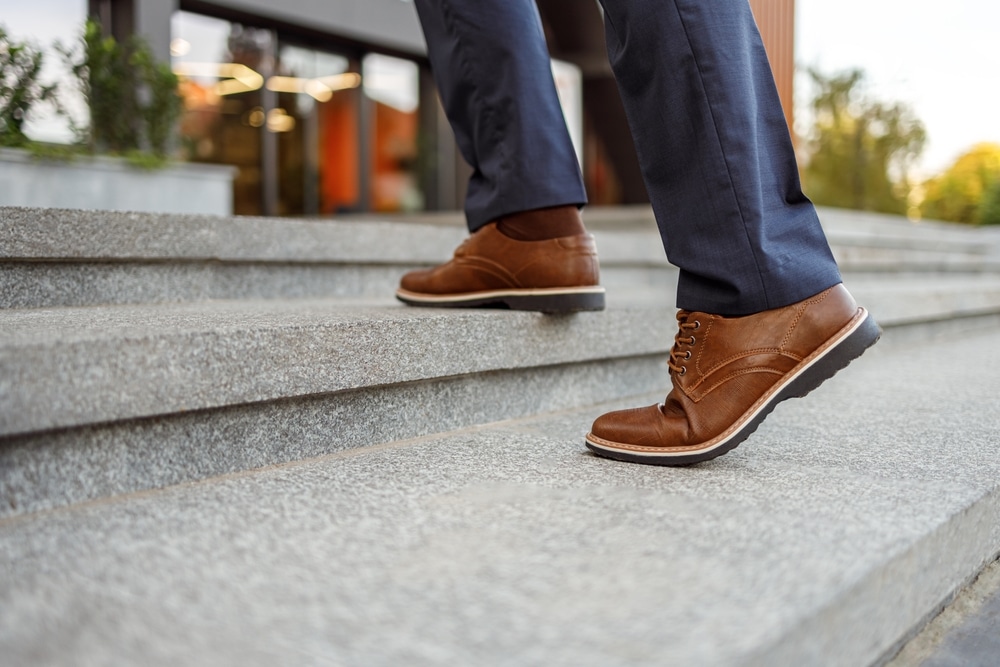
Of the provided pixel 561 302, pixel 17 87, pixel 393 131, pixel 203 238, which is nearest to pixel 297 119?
Result: pixel 393 131

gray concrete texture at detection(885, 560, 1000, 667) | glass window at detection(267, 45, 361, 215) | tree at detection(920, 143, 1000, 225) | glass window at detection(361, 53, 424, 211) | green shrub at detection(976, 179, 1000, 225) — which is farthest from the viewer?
tree at detection(920, 143, 1000, 225)

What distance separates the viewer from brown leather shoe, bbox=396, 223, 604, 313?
1.50m

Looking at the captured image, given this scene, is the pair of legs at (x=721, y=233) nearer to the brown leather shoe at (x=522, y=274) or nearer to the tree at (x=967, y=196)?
the brown leather shoe at (x=522, y=274)

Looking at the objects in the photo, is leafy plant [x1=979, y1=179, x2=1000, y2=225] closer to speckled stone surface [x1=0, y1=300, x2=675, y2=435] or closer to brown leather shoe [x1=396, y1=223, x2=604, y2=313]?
speckled stone surface [x1=0, y1=300, x2=675, y2=435]

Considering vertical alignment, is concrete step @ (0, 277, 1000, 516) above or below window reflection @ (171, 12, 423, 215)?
below

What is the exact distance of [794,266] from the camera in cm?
114

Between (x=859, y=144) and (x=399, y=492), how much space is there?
1333 centimetres

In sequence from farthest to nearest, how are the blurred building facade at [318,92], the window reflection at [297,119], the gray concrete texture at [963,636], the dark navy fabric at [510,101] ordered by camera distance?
the window reflection at [297,119]
the blurred building facade at [318,92]
the dark navy fabric at [510,101]
the gray concrete texture at [963,636]

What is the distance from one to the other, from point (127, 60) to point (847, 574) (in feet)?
15.4

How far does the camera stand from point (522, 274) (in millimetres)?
1536

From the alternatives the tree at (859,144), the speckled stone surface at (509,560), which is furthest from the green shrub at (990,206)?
the speckled stone surface at (509,560)

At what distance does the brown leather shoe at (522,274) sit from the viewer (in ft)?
4.94

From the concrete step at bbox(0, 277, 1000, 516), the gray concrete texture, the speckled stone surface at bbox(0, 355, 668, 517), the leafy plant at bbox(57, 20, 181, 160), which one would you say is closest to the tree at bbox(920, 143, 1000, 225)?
the leafy plant at bbox(57, 20, 181, 160)

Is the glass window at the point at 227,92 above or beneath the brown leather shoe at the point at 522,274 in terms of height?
above
